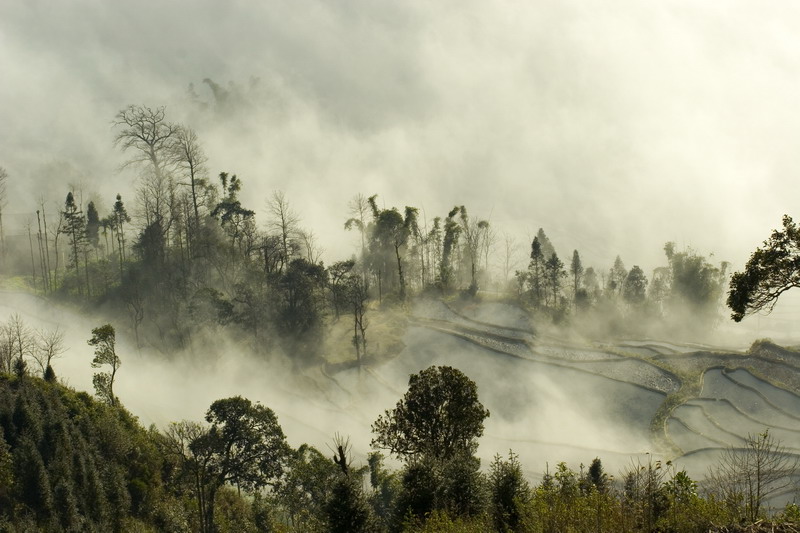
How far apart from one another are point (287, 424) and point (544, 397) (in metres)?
22.0

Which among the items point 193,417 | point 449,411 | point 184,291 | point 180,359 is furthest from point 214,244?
point 449,411

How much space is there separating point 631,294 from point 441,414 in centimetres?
7135

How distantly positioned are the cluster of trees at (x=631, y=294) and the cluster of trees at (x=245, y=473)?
39507 mm

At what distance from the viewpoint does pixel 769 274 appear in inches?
588

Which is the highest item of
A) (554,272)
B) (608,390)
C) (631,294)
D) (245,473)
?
(554,272)

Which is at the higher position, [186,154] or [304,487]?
[186,154]

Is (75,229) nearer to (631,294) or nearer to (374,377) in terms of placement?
(374,377)

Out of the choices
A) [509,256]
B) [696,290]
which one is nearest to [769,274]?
[696,290]

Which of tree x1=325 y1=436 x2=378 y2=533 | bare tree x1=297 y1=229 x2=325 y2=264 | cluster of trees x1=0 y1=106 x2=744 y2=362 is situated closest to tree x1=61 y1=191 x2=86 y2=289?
cluster of trees x1=0 y1=106 x2=744 y2=362

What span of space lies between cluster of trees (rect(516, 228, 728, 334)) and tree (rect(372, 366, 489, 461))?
4908 centimetres

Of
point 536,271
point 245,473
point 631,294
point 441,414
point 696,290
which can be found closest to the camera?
point 441,414

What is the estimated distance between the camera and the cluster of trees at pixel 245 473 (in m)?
19.5

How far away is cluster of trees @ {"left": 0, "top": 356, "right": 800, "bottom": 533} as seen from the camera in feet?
64.1

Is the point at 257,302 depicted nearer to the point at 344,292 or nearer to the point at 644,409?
the point at 344,292
